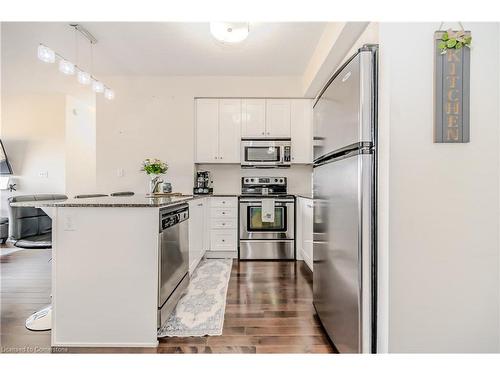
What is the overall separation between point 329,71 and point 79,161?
4726 millimetres

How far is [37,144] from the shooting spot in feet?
15.8

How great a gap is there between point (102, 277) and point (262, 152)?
277cm

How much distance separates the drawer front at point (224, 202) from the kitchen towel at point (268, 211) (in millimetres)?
397

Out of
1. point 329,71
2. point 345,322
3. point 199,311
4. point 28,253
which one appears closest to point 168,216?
point 199,311

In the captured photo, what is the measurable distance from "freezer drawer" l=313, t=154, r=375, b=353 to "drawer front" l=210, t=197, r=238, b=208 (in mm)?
2065

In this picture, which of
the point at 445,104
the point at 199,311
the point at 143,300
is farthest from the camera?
the point at 199,311

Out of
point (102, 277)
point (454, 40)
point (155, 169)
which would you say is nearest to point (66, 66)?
point (155, 169)

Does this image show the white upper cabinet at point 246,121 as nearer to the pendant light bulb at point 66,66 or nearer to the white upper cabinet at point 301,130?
the white upper cabinet at point 301,130

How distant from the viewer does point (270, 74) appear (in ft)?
12.9

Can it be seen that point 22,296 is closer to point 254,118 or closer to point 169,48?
point 169,48

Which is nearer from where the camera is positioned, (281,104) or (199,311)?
(199,311)

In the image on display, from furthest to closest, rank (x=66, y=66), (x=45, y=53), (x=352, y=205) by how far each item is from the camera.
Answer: (x=66, y=66), (x=45, y=53), (x=352, y=205)

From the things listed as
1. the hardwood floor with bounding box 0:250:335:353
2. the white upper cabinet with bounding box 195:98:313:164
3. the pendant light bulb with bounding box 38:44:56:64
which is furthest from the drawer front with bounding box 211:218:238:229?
the pendant light bulb with bounding box 38:44:56:64

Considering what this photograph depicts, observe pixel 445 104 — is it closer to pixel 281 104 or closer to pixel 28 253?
pixel 281 104
